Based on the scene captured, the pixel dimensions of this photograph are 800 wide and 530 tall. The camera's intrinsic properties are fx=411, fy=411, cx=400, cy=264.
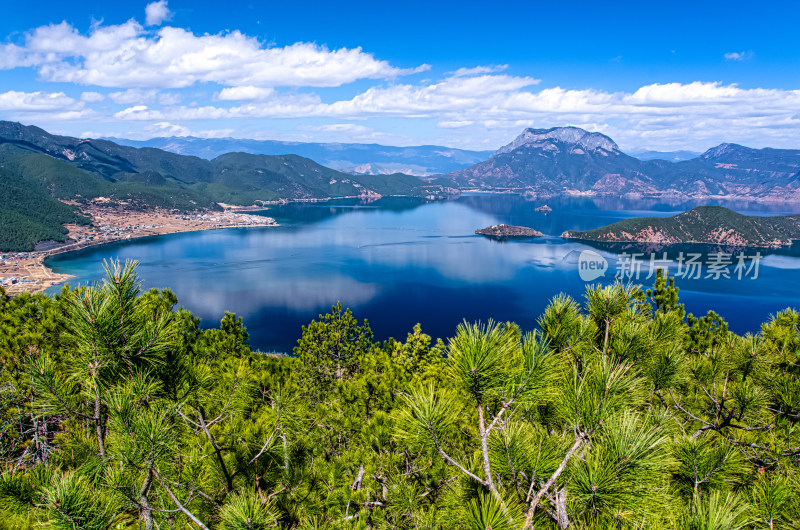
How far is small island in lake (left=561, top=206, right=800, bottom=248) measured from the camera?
98625 mm

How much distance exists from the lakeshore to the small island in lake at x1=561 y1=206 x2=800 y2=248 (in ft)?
321

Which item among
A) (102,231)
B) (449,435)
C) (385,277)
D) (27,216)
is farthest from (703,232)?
(27,216)

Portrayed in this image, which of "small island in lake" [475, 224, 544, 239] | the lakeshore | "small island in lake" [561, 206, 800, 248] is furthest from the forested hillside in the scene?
"small island in lake" [561, 206, 800, 248]

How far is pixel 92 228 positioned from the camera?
11519 centimetres

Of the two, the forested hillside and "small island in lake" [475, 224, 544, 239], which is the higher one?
the forested hillside

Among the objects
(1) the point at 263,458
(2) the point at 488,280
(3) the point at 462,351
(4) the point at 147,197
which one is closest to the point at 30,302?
(1) the point at 263,458

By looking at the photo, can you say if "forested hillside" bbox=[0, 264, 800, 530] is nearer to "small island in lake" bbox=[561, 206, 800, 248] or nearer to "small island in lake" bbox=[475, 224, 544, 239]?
"small island in lake" bbox=[475, 224, 544, 239]

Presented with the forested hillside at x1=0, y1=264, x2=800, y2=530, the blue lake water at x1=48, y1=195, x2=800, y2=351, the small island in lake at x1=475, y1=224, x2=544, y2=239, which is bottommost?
the blue lake water at x1=48, y1=195, x2=800, y2=351

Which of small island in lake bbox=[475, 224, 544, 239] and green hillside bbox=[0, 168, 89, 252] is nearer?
green hillside bbox=[0, 168, 89, 252]

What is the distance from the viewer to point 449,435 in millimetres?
2662

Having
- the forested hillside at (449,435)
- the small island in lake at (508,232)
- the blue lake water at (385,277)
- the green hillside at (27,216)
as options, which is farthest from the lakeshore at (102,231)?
the small island in lake at (508,232)

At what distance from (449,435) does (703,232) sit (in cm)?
12525

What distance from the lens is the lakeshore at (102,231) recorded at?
60781 millimetres

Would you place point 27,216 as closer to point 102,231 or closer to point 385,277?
point 102,231
